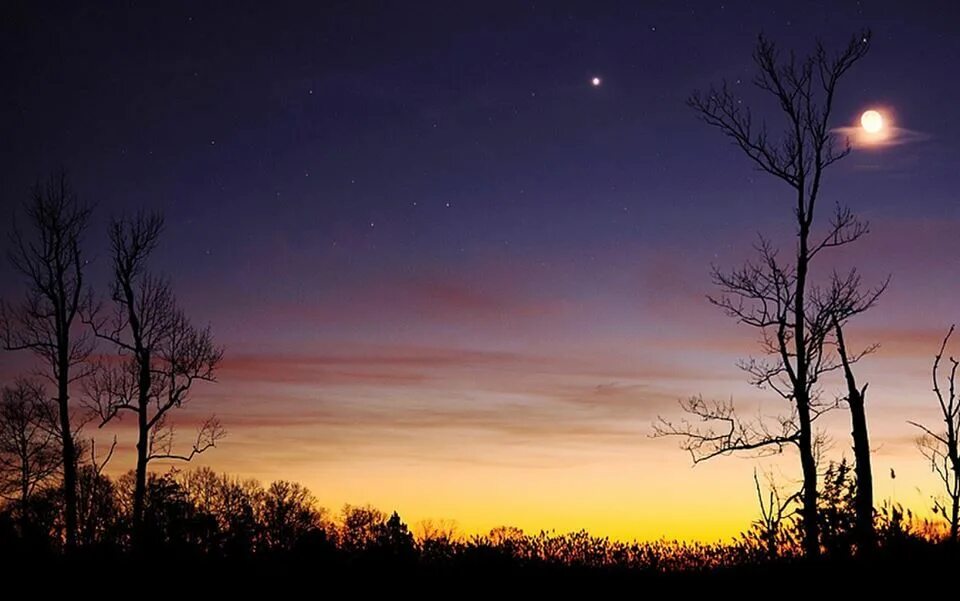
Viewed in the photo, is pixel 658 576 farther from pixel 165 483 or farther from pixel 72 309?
pixel 72 309

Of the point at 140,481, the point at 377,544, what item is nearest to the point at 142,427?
the point at 140,481

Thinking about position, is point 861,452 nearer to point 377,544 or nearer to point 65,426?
point 377,544

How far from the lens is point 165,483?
77.6 ft

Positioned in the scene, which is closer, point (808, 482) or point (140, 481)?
point (808, 482)

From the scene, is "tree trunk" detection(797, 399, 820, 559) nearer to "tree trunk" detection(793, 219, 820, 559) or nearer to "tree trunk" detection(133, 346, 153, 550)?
"tree trunk" detection(793, 219, 820, 559)

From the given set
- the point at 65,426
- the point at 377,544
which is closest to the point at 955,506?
the point at 377,544

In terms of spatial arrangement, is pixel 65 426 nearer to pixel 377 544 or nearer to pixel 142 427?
pixel 142 427

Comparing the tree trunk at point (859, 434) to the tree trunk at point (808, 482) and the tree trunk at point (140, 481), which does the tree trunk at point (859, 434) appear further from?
the tree trunk at point (140, 481)

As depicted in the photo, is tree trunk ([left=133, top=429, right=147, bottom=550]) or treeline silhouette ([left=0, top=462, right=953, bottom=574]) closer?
treeline silhouette ([left=0, top=462, right=953, bottom=574])

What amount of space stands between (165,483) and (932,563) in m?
17.5

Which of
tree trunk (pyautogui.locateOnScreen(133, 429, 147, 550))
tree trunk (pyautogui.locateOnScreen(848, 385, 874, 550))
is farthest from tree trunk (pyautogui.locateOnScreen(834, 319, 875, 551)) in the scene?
tree trunk (pyautogui.locateOnScreen(133, 429, 147, 550))

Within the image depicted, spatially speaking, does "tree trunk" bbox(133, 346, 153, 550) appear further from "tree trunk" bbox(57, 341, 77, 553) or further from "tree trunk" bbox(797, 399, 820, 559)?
"tree trunk" bbox(797, 399, 820, 559)

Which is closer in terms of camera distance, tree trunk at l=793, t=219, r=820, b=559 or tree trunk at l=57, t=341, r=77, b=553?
tree trunk at l=793, t=219, r=820, b=559

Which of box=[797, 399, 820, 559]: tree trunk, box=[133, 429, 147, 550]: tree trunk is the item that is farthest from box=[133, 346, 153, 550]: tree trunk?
box=[797, 399, 820, 559]: tree trunk
